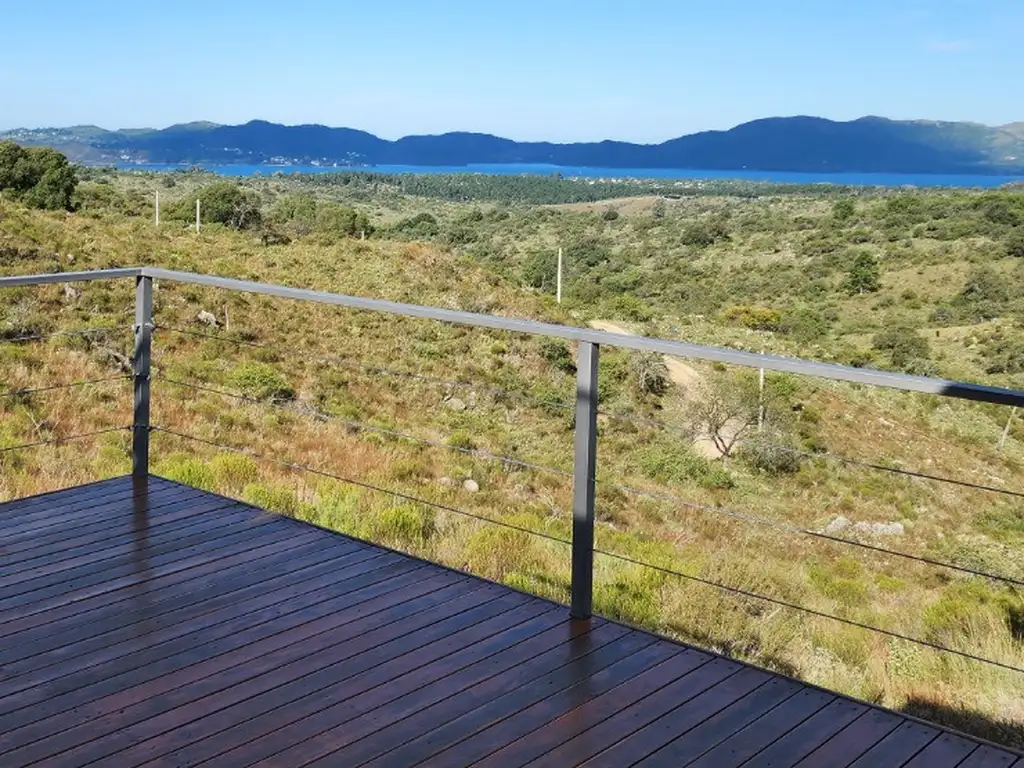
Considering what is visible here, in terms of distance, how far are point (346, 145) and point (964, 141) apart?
247 feet

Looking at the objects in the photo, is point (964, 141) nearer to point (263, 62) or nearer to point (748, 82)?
point (748, 82)

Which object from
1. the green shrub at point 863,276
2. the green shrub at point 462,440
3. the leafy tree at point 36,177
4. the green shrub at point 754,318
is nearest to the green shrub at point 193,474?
the green shrub at point 462,440

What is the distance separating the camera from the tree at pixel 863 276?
34.5m

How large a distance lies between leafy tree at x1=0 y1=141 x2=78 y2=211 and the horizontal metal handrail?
75.8 ft

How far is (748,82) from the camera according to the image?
159 feet

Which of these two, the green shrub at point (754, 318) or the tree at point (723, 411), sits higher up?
the green shrub at point (754, 318)

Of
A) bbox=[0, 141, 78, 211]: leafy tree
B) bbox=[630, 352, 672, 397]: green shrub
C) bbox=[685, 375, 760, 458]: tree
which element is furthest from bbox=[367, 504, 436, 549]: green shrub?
bbox=[0, 141, 78, 211]: leafy tree

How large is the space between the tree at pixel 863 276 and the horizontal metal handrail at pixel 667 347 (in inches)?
1330

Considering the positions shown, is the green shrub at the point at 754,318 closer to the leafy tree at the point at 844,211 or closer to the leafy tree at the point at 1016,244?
the leafy tree at the point at 1016,244

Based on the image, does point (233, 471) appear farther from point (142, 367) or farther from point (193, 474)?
point (142, 367)

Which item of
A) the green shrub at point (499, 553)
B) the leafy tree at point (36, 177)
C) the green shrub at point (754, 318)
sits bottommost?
the green shrub at point (754, 318)

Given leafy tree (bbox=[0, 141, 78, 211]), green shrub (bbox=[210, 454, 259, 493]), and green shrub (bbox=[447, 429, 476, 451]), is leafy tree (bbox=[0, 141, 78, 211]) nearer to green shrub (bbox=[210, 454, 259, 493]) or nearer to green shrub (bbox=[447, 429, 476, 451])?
green shrub (bbox=[447, 429, 476, 451])

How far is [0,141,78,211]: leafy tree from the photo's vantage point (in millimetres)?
23969

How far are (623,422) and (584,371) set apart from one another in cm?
1604
